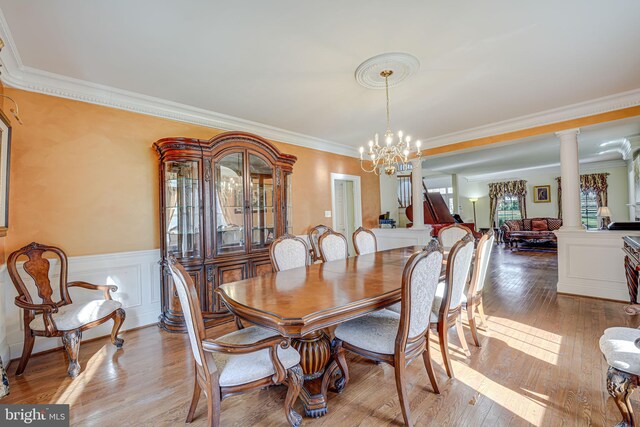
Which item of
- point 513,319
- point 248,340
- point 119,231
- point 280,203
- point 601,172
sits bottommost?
point 513,319

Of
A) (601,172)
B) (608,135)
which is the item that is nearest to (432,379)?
(608,135)

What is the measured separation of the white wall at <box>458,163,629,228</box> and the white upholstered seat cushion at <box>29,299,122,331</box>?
1117 cm

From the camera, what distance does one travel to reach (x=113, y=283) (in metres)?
3.02

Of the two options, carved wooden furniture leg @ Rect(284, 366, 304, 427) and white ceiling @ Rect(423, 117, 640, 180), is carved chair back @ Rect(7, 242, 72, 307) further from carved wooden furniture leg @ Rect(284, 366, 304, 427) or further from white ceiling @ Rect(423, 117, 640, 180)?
white ceiling @ Rect(423, 117, 640, 180)

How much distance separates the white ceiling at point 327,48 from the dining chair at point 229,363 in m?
1.71

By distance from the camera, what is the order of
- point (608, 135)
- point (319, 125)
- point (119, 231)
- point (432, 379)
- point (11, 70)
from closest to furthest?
1. point (432, 379)
2. point (11, 70)
3. point (119, 231)
4. point (319, 125)
5. point (608, 135)

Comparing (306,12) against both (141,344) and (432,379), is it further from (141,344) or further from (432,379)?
(141,344)

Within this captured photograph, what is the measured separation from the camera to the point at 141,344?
274 cm

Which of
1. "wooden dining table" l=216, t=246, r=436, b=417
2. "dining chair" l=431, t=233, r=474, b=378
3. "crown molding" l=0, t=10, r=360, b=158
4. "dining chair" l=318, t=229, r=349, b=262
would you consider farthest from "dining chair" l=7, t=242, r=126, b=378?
"dining chair" l=431, t=233, r=474, b=378

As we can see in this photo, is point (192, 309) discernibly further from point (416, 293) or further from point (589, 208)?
point (589, 208)

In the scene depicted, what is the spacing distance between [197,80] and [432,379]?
3.22 meters

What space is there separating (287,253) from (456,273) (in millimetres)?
1480

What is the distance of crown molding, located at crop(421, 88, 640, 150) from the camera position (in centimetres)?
347

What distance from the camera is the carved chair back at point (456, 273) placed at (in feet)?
6.23
